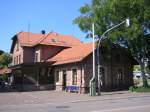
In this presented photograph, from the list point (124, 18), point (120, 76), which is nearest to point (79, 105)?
point (124, 18)

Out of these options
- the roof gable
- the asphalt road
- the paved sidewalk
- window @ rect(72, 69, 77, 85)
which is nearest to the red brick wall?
the roof gable

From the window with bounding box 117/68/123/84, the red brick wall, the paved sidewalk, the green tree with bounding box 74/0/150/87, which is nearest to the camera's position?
the paved sidewalk

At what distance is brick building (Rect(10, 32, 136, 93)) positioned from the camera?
35.0 metres

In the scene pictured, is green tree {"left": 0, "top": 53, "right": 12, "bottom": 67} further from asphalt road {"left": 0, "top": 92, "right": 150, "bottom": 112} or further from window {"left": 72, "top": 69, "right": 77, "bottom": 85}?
asphalt road {"left": 0, "top": 92, "right": 150, "bottom": 112}

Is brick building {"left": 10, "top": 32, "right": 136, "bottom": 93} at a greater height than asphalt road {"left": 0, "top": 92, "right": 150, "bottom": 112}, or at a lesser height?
greater

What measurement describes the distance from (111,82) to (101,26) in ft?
24.1

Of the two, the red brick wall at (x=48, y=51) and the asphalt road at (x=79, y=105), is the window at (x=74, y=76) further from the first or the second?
the asphalt road at (x=79, y=105)

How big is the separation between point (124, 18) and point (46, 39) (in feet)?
58.3

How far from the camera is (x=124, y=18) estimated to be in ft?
108

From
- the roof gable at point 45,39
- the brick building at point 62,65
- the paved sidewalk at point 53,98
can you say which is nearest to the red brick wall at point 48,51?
the brick building at point 62,65

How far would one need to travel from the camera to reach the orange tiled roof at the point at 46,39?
156 feet

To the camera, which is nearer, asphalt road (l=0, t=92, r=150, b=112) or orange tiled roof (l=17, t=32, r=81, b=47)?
asphalt road (l=0, t=92, r=150, b=112)

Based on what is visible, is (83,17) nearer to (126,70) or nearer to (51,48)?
(126,70)

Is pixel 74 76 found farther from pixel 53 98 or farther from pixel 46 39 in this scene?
pixel 46 39
